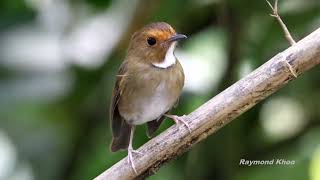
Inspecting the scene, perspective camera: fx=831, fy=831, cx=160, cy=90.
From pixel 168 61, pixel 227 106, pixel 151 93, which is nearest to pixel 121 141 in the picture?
pixel 151 93

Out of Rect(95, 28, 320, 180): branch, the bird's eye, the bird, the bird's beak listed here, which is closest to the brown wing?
the bird

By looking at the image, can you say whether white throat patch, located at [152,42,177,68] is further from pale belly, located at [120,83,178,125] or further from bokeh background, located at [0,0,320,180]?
bokeh background, located at [0,0,320,180]

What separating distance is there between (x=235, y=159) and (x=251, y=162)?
11 cm

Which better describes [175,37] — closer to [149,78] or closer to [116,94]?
[149,78]

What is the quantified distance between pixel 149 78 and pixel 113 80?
633 mm

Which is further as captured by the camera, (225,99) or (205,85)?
(205,85)

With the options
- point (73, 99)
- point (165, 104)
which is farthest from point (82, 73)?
point (165, 104)

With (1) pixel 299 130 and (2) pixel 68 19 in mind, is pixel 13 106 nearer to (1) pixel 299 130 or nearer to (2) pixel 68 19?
(2) pixel 68 19

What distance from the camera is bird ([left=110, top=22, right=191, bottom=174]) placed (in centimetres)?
398

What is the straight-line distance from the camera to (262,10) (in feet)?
14.8

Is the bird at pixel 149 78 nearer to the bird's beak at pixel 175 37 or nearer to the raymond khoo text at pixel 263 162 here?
the bird's beak at pixel 175 37

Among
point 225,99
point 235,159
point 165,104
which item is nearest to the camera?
point 225,99

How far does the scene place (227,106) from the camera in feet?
10.9

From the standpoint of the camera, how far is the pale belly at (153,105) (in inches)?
157
